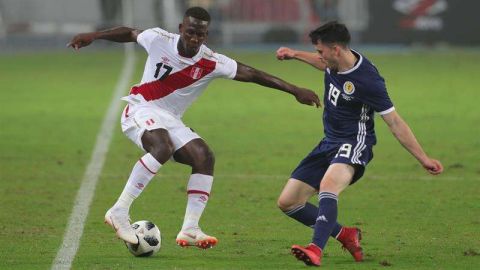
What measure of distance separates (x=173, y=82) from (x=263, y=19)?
1152 inches

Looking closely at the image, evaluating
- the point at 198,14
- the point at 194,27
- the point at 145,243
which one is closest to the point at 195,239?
the point at 145,243

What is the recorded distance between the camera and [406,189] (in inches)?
547

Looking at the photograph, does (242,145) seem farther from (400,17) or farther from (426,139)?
(400,17)

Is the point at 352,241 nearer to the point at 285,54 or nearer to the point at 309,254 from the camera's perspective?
the point at 309,254

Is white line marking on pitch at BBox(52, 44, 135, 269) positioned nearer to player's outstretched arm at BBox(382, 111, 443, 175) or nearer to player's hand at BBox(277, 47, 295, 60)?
player's hand at BBox(277, 47, 295, 60)

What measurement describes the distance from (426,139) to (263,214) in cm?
696

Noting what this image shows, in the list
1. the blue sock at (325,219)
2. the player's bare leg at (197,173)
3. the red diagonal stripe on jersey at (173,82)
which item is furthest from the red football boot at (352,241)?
the red diagonal stripe on jersey at (173,82)

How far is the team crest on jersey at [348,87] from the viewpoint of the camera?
9.27m

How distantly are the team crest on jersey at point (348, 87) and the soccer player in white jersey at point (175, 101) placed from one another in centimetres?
38

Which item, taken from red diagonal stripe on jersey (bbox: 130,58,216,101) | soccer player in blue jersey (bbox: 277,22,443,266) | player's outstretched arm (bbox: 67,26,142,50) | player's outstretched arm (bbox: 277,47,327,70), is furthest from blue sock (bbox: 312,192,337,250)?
player's outstretched arm (bbox: 67,26,142,50)

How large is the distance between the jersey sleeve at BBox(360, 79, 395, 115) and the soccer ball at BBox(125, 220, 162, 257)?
6.53 ft

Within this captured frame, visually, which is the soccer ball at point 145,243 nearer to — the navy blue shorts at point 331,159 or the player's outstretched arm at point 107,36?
the navy blue shorts at point 331,159

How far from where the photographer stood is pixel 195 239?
377 inches

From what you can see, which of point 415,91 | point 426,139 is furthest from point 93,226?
point 415,91
